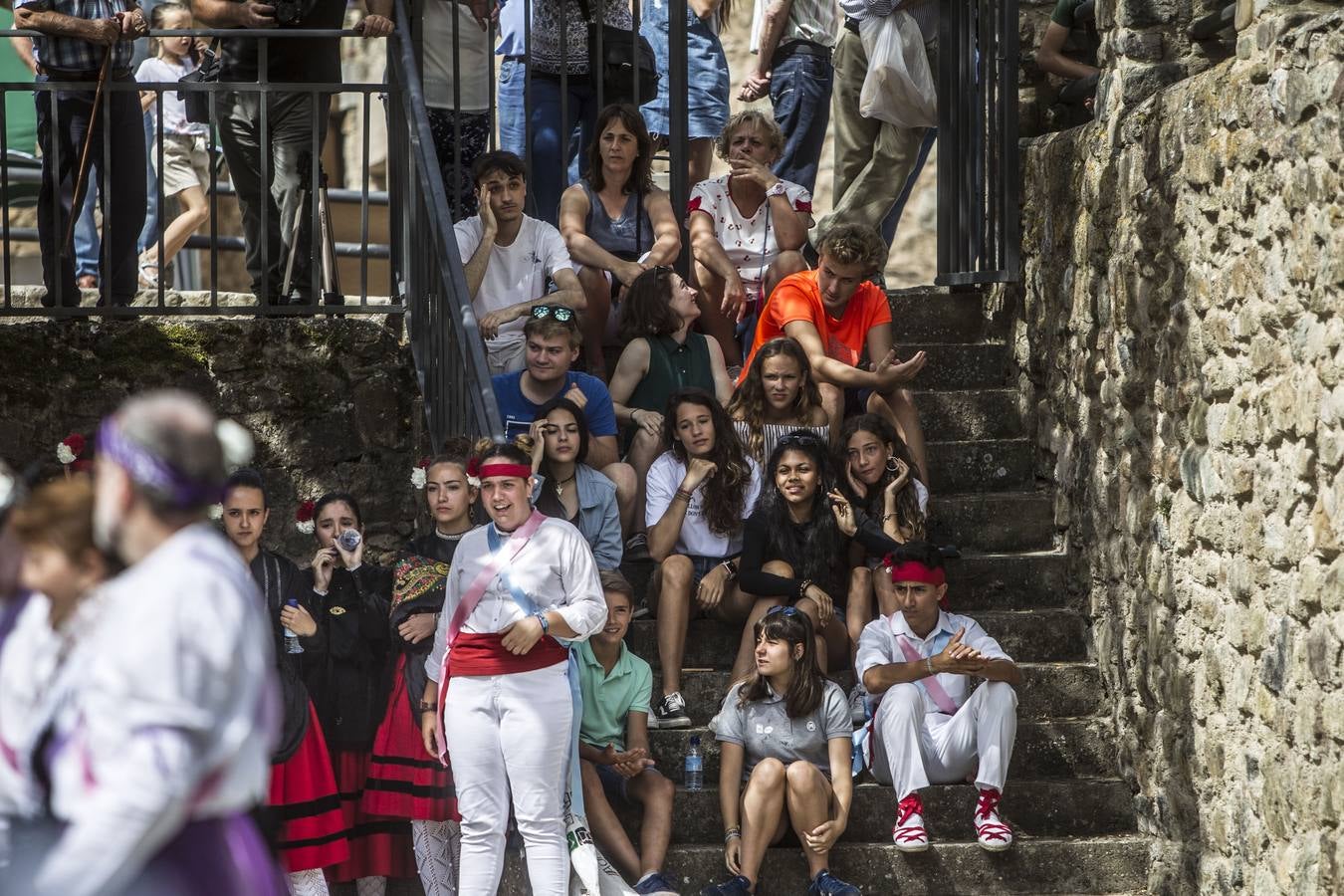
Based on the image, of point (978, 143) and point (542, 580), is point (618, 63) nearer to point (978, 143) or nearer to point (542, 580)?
point (978, 143)

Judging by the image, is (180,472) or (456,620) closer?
(180,472)

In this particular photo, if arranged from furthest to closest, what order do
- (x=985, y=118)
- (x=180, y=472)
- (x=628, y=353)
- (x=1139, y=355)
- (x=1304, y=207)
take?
(x=985, y=118) < (x=628, y=353) < (x=1139, y=355) < (x=1304, y=207) < (x=180, y=472)

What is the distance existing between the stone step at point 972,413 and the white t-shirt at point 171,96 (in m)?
3.64

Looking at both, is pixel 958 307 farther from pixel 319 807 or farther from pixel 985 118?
pixel 319 807

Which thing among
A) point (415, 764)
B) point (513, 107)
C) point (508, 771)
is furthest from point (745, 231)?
point (508, 771)

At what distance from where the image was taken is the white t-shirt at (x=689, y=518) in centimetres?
699

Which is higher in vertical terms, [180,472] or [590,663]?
[180,472]

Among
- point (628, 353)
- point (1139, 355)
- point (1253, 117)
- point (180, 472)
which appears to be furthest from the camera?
point (628, 353)

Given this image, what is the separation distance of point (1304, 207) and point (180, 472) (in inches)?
128

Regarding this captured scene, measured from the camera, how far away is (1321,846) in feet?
17.5

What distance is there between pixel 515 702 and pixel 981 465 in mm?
2654

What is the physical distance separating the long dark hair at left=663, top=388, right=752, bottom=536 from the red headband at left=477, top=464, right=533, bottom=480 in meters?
1.21

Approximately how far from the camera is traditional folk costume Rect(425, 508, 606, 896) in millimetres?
5836

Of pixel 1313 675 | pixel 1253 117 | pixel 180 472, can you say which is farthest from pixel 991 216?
pixel 180 472
